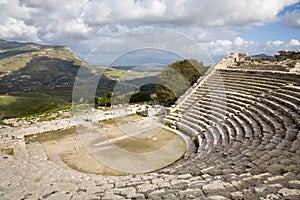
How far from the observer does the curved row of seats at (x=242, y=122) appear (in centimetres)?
631

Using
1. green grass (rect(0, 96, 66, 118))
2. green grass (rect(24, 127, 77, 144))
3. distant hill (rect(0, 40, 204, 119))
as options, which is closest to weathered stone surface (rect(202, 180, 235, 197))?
green grass (rect(24, 127, 77, 144))

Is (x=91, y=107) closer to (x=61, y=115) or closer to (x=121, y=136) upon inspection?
(x=61, y=115)

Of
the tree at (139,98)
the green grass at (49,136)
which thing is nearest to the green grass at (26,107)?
the green grass at (49,136)

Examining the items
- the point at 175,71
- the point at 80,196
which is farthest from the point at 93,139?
the point at 175,71

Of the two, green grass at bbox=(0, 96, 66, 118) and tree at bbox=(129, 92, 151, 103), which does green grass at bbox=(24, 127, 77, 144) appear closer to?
A: green grass at bbox=(0, 96, 66, 118)

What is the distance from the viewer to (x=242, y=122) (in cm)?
1141

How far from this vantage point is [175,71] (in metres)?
23.4

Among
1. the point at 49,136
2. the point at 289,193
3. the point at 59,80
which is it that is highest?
the point at 289,193

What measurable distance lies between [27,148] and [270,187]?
34.9ft

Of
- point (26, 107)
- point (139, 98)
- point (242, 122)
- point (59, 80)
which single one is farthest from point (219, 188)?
point (59, 80)

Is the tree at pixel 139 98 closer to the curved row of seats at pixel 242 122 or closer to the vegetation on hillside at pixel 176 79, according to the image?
the vegetation on hillside at pixel 176 79

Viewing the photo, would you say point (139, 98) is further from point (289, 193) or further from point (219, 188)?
point (289, 193)

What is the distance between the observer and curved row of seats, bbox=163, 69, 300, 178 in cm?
631

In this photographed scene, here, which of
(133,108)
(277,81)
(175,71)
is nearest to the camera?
(277,81)
